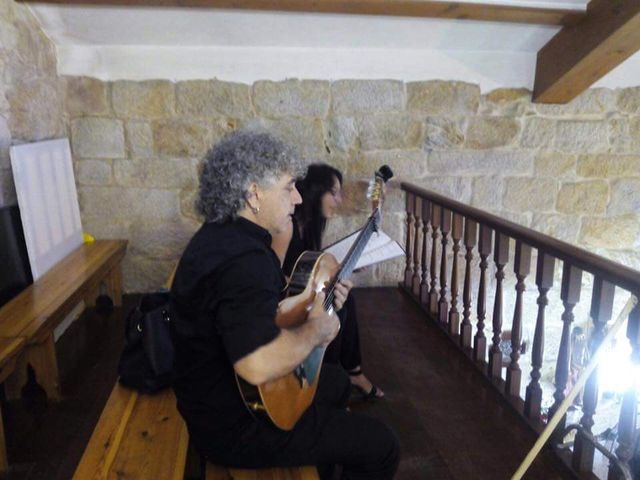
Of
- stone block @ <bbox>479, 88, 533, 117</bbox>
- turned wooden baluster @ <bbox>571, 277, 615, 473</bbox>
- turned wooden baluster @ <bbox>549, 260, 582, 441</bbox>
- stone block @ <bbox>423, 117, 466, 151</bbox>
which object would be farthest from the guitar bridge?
stone block @ <bbox>479, 88, 533, 117</bbox>

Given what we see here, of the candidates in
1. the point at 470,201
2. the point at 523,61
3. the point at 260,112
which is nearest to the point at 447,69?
the point at 523,61

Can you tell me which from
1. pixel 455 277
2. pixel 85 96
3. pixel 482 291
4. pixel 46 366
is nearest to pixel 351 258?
pixel 482 291

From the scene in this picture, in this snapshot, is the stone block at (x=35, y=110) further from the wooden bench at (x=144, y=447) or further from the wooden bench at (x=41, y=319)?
the wooden bench at (x=144, y=447)

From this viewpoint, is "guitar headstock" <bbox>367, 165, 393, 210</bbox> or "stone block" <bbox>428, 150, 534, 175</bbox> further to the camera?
"stone block" <bbox>428, 150, 534, 175</bbox>

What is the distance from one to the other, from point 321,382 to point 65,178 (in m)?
2.24

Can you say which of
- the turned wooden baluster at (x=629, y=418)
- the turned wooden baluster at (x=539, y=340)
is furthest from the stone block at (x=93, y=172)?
the turned wooden baluster at (x=629, y=418)

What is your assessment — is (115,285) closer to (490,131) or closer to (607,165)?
(490,131)

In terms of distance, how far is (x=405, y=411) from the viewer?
2326mm

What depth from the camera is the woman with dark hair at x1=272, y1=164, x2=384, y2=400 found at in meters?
2.24

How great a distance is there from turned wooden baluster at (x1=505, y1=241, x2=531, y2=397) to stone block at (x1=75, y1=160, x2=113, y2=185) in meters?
2.57

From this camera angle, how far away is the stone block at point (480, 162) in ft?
12.6

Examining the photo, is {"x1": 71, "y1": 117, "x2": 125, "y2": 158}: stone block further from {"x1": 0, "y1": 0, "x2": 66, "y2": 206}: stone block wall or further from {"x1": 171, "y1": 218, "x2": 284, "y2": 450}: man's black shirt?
{"x1": 171, "y1": 218, "x2": 284, "y2": 450}: man's black shirt

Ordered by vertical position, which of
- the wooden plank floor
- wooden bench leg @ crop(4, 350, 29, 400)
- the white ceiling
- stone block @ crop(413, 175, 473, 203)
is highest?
the white ceiling

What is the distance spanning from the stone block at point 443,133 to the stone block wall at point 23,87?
7.67 ft
